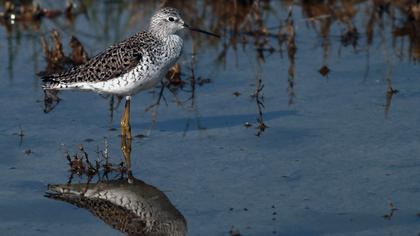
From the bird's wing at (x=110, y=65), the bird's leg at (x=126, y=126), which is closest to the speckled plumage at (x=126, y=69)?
the bird's wing at (x=110, y=65)

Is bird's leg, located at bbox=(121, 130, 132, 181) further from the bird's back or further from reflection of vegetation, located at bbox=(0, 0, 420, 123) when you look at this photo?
reflection of vegetation, located at bbox=(0, 0, 420, 123)

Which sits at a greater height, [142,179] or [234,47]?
[234,47]

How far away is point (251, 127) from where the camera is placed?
892 centimetres

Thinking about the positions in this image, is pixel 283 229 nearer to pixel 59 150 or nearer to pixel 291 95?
pixel 59 150

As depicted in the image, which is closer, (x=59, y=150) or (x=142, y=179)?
(x=142, y=179)

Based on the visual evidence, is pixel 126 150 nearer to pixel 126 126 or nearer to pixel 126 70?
pixel 126 126

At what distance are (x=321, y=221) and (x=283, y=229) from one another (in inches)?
12.2

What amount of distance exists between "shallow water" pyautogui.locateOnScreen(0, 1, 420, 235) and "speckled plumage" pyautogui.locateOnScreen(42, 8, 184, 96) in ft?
1.60

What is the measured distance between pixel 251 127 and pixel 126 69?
4.38ft

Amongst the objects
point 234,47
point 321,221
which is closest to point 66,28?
point 234,47

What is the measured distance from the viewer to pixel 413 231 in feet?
21.4

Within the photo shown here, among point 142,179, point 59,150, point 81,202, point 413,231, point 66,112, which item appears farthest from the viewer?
point 66,112

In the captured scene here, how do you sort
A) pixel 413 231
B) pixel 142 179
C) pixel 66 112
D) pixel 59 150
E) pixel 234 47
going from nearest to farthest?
pixel 413 231, pixel 142 179, pixel 59 150, pixel 66 112, pixel 234 47

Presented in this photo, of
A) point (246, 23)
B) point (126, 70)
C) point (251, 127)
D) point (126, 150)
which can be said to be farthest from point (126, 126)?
point (246, 23)
